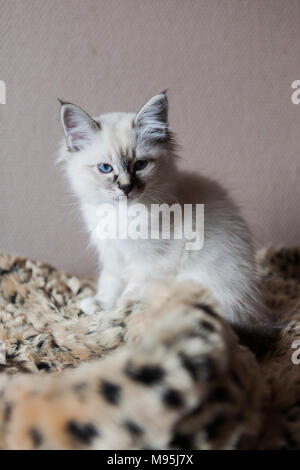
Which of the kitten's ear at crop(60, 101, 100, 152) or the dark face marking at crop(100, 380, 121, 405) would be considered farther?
the kitten's ear at crop(60, 101, 100, 152)

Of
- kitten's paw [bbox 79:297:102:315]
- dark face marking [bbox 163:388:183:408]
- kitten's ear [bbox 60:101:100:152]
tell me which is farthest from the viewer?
kitten's paw [bbox 79:297:102:315]

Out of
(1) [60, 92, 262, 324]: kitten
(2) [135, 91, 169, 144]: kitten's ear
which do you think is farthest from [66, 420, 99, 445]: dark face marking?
(2) [135, 91, 169, 144]: kitten's ear

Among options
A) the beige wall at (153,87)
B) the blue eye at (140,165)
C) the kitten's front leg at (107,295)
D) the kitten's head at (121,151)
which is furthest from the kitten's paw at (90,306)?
the beige wall at (153,87)

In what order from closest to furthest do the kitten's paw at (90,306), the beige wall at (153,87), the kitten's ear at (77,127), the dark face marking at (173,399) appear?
the dark face marking at (173,399), the kitten's ear at (77,127), the kitten's paw at (90,306), the beige wall at (153,87)

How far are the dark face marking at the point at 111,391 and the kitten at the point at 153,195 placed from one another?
1.68 feet

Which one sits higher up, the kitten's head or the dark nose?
the kitten's head

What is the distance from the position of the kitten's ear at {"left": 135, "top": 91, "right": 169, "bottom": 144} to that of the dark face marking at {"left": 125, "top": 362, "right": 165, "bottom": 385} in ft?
2.44

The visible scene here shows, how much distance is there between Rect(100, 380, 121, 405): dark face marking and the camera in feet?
1.75

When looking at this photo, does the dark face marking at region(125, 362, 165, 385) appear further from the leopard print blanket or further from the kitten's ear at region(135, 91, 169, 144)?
the kitten's ear at region(135, 91, 169, 144)

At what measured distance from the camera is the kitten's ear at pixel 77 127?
1.05 metres

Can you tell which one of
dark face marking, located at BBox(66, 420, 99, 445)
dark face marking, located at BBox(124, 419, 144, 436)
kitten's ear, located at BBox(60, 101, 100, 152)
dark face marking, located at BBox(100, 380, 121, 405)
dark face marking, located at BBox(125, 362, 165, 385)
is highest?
kitten's ear, located at BBox(60, 101, 100, 152)

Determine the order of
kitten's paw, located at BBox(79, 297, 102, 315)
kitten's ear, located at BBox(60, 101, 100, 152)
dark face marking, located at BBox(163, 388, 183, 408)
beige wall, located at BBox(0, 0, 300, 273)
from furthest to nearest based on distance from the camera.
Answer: beige wall, located at BBox(0, 0, 300, 273) < kitten's paw, located at BBox(79, 297, 102, 315) < kitten's ear, located at BBox(60, 101, 100, 152) < dark face marking, located at BBox(163, 388, 183, 408)

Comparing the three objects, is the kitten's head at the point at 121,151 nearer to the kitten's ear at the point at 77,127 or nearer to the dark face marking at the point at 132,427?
the kitten's ear at the point at 77,127
